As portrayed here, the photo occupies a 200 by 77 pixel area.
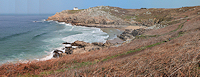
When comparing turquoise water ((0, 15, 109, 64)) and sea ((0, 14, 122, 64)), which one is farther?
turquoise water ((0, 15, 109, 64))

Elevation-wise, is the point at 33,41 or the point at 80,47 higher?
the point at 33,41

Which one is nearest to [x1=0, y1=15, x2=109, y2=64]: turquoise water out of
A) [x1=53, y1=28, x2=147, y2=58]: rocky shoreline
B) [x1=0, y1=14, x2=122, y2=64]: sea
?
[x1=0, y1=14, x2=122, y2=64]: sea

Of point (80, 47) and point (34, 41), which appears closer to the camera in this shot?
point (80, 47)

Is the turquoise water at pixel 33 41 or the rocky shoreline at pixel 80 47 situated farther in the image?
the turquoise water at pixel 33 41

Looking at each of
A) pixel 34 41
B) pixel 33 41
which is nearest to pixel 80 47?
pixel 34 41

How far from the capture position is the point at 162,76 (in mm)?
3748

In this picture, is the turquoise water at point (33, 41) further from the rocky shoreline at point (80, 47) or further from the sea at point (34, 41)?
the rocky shoreline at point (80, 47)

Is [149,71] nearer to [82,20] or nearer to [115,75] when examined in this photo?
[115,75]

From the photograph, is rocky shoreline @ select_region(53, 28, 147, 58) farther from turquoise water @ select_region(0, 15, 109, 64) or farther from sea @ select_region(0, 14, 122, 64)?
turquoise water @ select_region(0, 15, 109, 64)

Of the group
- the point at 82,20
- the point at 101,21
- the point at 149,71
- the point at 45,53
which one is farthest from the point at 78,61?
the point at 82,20

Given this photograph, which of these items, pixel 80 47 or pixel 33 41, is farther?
pixel 33 41

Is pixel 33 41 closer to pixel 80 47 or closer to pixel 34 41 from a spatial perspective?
pixel 34 41

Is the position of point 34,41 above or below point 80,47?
above

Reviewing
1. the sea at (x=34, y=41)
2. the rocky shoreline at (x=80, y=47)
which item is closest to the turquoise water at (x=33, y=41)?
the sea at (x=34, y=41)
